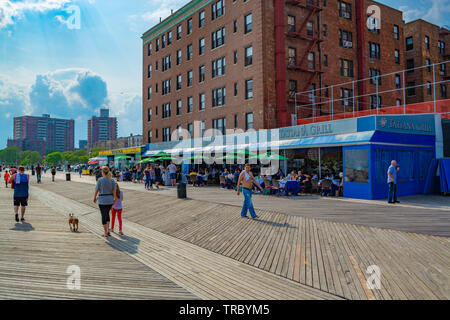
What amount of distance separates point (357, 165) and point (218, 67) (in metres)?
18.9

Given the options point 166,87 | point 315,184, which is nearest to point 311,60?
point 315,184

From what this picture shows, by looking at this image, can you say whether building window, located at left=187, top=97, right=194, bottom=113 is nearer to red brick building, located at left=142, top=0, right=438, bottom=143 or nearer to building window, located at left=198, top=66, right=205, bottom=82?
red brick building, located at left=142, top=0, right=438, bottom=143

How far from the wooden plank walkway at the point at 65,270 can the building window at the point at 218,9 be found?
27.0 m

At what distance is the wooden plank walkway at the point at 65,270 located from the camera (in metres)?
4.84

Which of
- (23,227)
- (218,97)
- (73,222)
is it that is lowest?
(23,227)

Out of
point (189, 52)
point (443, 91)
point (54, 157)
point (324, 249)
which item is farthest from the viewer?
point (54, 157)

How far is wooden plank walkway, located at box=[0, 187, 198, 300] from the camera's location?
15.9ft

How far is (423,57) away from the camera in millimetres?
38688

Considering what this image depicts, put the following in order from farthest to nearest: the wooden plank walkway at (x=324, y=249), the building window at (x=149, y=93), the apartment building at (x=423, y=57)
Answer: the building window at (x=149, y=93) → the apartment building at (x=423, y=57) → the wooden plank walkway at (x=324, y=249)

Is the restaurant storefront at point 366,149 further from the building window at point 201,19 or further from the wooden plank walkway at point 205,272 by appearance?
the building window at point 201,19

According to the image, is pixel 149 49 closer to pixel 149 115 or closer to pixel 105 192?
pixel 149 115

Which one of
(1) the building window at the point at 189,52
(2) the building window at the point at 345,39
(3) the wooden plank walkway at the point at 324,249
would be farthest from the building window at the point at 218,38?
(3) the wooden plank walkway at the point at 324,249

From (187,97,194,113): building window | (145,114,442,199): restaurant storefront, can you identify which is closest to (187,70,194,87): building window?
(187,97,194,113): building window
